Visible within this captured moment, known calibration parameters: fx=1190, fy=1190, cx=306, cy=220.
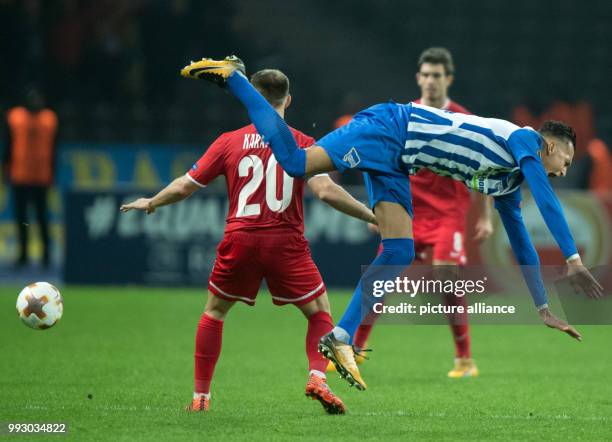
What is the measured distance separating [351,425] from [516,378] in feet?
7.68

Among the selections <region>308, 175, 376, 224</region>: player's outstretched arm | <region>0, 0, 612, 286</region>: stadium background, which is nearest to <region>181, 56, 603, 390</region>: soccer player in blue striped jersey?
<region>308, 175, 376, 224</region>: player's outstretched arm

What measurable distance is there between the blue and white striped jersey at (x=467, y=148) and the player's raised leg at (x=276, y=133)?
45 cm

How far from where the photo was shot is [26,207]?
15.2 m

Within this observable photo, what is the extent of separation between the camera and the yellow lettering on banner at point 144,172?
53.8 feet

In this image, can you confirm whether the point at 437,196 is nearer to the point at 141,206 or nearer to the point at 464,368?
the point at 464,368

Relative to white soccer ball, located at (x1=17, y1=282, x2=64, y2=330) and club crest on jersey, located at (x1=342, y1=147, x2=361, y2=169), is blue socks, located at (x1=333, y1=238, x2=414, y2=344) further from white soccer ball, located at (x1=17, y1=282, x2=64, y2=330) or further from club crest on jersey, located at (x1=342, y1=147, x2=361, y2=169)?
white soccer ball, located at (x1=17, y1=282, x2=64, y2=330)

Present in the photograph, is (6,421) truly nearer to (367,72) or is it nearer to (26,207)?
(26,207)

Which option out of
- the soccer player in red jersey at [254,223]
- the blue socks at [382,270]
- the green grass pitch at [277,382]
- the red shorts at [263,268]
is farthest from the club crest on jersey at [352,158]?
the green grass pitch at [277,382]

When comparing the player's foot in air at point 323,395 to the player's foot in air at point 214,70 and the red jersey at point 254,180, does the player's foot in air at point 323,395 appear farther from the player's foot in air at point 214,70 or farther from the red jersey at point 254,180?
the player's foot in air at point 214,70

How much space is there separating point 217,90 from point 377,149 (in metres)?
12.4

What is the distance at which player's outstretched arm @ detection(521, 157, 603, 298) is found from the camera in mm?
5289

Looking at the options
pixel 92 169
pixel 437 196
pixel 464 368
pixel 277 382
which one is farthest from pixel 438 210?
pixel 92 169

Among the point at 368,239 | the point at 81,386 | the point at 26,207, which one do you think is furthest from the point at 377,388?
the point at 26,207

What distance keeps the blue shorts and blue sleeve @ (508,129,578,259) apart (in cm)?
61
